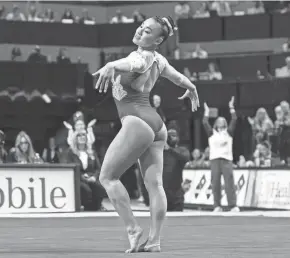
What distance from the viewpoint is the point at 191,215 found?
14938 mm

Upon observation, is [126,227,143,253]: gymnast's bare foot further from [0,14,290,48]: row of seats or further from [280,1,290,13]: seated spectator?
[280,1,290,13]: seated spectator

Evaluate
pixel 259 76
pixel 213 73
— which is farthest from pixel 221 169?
pixel 213 73

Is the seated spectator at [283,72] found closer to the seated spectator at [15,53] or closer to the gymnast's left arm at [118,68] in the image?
the seated spectator at [15,53]

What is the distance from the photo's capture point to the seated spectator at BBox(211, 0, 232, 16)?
103 feet

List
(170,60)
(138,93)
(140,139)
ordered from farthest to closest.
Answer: (170,60), (138,93), (140,139)

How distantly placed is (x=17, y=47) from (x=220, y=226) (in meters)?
21.5

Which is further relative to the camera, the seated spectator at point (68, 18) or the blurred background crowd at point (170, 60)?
the seated spectator at point (68, 18)

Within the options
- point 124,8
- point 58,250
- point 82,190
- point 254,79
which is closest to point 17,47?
point 124,8

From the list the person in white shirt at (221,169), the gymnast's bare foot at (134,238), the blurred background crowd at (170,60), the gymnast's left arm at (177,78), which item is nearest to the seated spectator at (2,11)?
the blurred background crowd at (170,60)

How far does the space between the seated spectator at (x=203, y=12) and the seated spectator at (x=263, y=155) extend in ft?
40.1

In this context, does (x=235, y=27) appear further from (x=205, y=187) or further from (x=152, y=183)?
(x=152, y=183)

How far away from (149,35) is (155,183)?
3.99 ft

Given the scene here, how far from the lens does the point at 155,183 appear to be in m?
7.99

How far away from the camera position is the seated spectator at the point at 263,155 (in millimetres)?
19422
